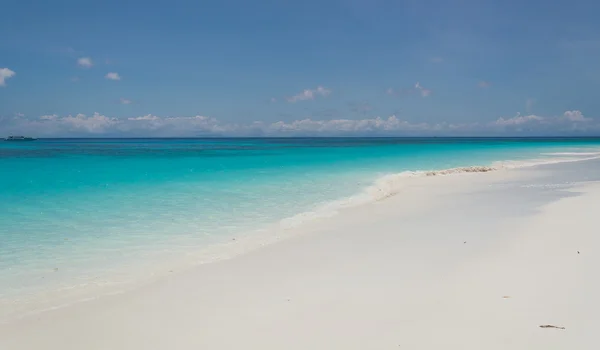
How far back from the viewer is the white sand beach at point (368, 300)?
13.2 ft

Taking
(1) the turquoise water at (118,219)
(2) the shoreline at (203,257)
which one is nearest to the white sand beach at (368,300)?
(2) the shoreline at (203,257)

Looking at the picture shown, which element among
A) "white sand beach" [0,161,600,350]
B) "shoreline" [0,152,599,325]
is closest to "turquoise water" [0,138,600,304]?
"shoreline" [0,152,599,325]

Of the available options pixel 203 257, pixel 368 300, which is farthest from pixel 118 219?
pixel 368 300

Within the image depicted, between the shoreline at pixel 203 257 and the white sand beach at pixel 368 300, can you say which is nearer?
the white sand beach at pixel 368 300

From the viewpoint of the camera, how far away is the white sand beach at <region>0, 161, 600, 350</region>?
403 centimetres

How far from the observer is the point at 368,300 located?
489 cm

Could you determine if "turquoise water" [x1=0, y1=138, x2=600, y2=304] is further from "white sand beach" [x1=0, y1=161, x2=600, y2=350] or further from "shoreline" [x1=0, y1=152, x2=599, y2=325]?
"white sand beach" [x1=0, y1=161, x2=600, y2=350]

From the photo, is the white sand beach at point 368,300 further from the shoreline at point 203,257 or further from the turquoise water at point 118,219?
the turquoise water at point 118,219

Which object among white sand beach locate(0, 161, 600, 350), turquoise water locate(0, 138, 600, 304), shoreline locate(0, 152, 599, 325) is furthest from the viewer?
turquoise water locate(0, 138, 600, 304)

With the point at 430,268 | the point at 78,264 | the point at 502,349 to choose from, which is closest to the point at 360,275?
the point at 430,268

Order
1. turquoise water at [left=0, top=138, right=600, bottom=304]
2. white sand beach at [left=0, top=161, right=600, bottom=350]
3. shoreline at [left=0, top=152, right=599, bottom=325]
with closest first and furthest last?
white sand beach at [left=0, top=161, right=600, bottom=350], shoreline at [left=0, top=152, right=599, bottom=325], turquoise water at [left=0, top=138, right=600, bottom=304]

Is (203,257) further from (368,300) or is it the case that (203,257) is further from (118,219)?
(118,219)

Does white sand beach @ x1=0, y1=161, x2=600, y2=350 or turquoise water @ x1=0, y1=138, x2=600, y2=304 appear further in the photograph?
turquoise water @ x1=0, y1=138, x2=600, y2=304

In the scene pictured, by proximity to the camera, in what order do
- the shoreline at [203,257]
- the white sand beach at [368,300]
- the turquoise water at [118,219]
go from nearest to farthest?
the white sand beach at [368,300] < the shoreline at [203,257] < the turquoise water at [118,219]
